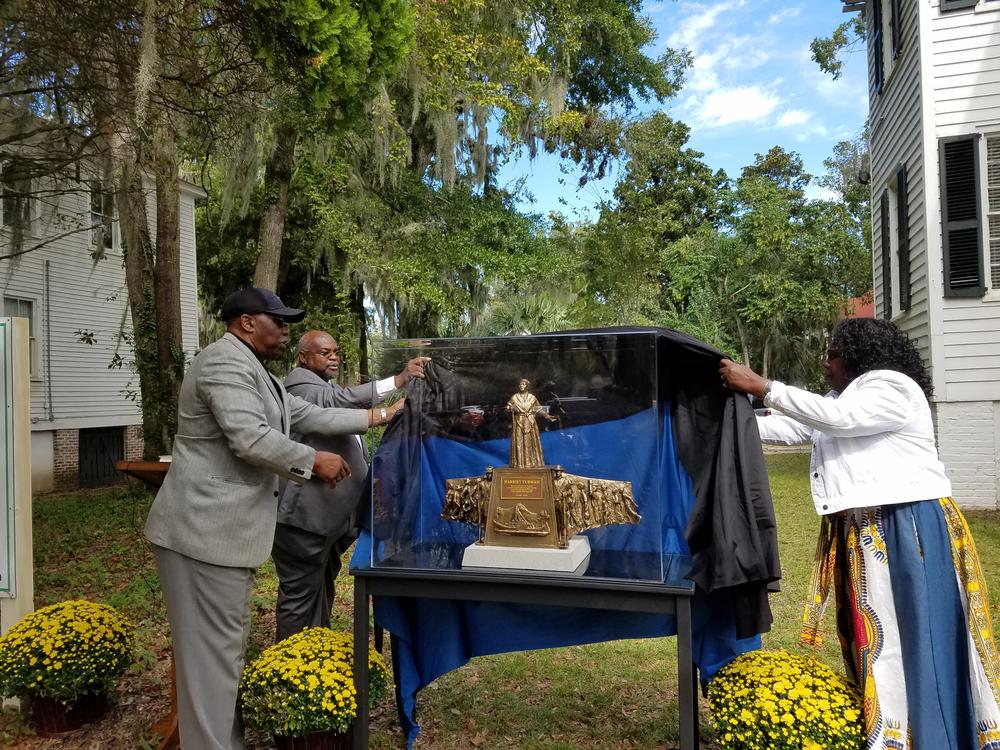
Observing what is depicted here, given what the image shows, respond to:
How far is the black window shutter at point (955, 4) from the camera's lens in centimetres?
845

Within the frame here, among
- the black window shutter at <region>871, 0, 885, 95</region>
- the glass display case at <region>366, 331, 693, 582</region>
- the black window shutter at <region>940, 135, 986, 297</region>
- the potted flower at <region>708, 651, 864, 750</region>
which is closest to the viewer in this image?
the potted flower at <region>708, 651, 864, 750</region>

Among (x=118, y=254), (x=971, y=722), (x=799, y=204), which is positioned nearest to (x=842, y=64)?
(x=799, y=204)

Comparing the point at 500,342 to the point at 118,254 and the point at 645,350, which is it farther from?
the point at 118,254

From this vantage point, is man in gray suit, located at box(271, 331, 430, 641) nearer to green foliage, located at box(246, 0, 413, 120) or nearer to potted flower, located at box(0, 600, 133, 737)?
potted flower, located at box(0, 600, 133, 737)

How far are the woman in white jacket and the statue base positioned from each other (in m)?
0.96

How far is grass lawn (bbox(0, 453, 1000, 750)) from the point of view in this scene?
12.6 feet

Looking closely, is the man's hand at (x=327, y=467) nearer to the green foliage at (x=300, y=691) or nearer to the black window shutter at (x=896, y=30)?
the green foliage at (x=300, y=691)

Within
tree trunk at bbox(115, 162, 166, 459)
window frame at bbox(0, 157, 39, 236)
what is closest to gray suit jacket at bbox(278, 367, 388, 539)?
window frame at bbox(0, 157, 39, 236)

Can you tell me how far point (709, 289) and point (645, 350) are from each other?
23326 millimetres

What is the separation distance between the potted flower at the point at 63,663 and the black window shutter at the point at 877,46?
1152 centimetres

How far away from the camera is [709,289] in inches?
998

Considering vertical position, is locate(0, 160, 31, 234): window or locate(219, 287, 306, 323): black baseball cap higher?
locate(0, 160, 31, 234): window

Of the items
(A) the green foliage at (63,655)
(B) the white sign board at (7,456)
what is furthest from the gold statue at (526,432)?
(B) the white sign board at (7,456)

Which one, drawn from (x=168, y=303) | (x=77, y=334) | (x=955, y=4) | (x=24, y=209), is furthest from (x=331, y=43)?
(x=77, y=334)
